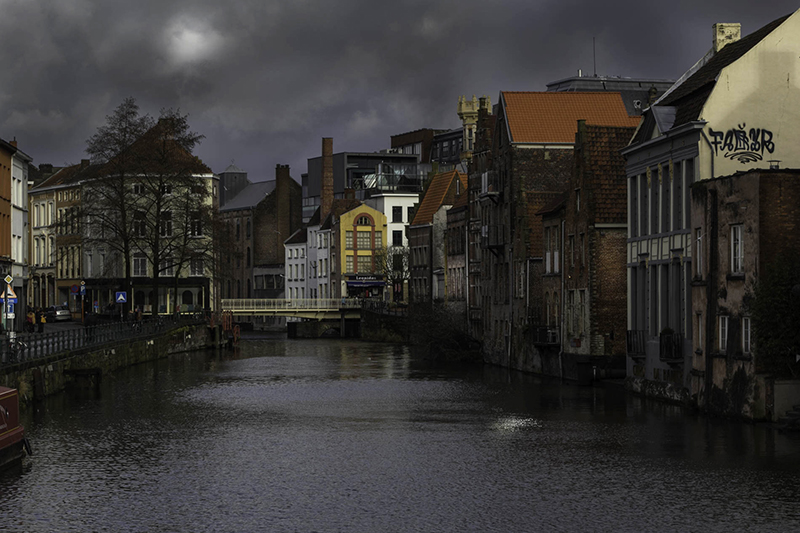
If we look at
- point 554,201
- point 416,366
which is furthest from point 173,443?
point 416,366

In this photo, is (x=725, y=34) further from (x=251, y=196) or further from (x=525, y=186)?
(x=251, y=196)

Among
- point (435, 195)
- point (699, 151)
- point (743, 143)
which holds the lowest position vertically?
point (699, 151)

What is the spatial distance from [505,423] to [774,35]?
15.6 meters

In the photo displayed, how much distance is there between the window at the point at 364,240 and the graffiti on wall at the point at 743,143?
8665cm

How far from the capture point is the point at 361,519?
24.3 metres

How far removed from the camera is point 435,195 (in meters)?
103

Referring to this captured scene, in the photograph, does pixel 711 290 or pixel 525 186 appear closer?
pixel 711 290

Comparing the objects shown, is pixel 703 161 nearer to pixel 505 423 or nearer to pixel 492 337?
pixel 505 423

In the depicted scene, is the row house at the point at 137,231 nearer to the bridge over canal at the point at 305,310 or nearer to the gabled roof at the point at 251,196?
the bridge over canal at the point at 305,310

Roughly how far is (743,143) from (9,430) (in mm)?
25111

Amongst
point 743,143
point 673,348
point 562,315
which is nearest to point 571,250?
point 562,315

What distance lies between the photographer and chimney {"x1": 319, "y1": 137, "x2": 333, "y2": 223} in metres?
139

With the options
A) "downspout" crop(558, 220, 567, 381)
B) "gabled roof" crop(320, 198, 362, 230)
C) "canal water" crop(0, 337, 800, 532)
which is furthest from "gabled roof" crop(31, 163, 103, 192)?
"canal water" crop(0, 337, 800, 532)

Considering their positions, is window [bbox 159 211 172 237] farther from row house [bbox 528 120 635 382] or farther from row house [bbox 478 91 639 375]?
row house [bbox 528 120 635 382]
